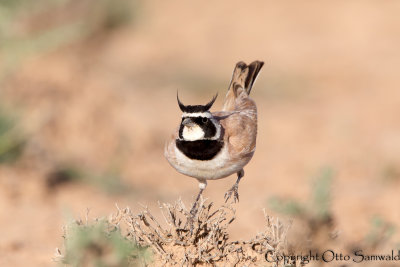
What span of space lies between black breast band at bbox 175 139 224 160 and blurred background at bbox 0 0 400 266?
0.88 metres

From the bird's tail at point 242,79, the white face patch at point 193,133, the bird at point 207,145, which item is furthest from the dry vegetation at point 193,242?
the bird's tail at point 242,79

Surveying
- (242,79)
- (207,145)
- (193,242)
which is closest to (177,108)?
(242,79)

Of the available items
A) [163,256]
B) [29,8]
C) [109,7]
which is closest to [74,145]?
[29,8]

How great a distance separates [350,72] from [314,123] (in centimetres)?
293

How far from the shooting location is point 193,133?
15.3 ft

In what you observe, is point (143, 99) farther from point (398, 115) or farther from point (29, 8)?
point (398, 115)

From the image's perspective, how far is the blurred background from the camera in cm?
739

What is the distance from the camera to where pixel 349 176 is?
9.34m

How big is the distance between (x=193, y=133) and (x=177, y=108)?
757cm

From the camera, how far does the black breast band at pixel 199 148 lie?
464 centimetres

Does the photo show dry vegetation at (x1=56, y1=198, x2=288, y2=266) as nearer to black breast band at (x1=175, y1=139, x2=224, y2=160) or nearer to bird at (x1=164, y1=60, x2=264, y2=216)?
bird at (x1=164, y1=60, x2=264, y2=216)

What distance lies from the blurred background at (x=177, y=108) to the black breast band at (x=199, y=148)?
877mm

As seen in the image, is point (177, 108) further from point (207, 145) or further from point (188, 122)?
point (188, 122)

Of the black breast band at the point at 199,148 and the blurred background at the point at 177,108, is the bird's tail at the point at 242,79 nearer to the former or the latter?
the blurred background at the point at 177,108
